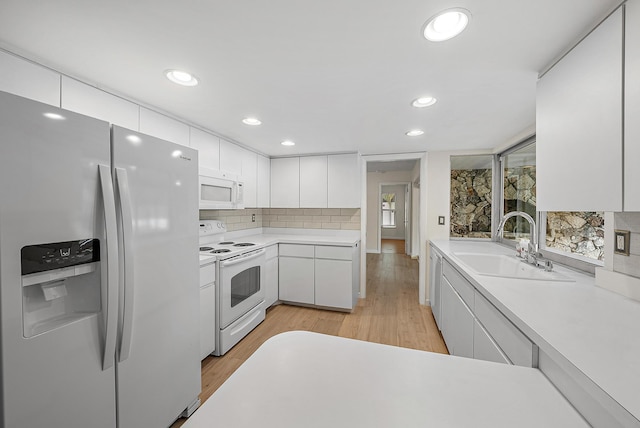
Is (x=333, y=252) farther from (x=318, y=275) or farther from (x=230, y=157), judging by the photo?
(x=230, y=157)

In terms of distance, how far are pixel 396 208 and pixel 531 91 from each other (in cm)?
Answer: 814

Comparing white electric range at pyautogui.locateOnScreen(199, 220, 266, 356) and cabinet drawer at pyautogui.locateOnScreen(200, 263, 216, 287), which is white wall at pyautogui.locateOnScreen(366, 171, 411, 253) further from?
cabinet drawer at pyautogui.locateOnScreen(200, 263, 216, 287)

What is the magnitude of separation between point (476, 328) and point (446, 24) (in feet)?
5.34

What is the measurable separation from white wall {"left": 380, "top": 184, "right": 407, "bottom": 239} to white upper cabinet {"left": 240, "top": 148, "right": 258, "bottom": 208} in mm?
6611

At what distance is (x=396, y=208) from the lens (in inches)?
378

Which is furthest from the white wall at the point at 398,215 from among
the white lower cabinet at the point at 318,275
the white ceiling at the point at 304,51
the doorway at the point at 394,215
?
the white ceiling at the point at 304,51

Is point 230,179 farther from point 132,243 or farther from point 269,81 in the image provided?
point 132,243

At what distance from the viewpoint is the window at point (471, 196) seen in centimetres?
338

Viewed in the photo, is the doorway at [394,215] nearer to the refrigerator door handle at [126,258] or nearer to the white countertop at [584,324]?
the white countertop at [584,324]

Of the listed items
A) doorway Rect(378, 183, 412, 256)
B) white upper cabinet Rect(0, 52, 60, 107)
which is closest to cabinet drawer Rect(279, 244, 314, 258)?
white upper cabinet Rect(0, 52, 60, 107)

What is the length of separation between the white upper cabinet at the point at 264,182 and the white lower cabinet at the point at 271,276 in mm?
714

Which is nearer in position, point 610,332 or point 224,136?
point 610,332

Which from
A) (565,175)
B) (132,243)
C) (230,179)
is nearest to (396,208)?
(230,179)

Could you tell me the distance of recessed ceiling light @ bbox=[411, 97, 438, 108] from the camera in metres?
1.79
